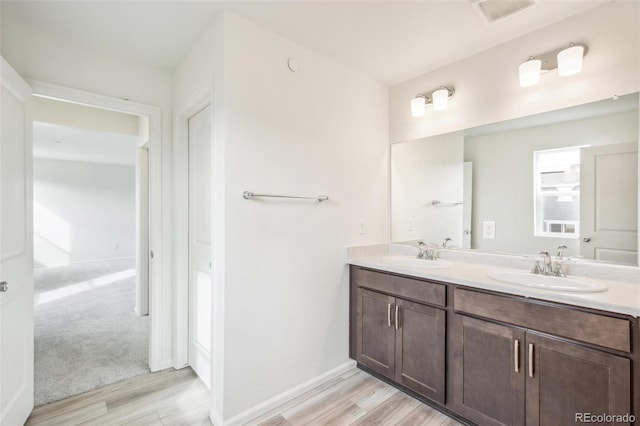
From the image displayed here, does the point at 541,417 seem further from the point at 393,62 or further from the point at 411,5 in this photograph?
the point at 393,62

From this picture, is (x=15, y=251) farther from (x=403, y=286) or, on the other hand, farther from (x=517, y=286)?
(x=517, y=286)

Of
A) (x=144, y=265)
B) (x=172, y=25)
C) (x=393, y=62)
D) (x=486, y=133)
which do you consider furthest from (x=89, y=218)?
(x=486, y=133)

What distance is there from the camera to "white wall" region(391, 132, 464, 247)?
7.72 feet

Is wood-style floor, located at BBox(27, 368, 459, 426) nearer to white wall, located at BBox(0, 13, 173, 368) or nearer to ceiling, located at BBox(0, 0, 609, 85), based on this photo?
white wall, located at BBox(0, 13, 173, 368)

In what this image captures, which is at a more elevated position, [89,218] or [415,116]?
[415,116]

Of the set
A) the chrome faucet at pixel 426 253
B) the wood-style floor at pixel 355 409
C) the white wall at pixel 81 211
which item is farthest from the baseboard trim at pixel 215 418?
the white wall at pixel 81 211

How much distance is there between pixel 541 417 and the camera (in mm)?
1418

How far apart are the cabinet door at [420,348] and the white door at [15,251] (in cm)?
220

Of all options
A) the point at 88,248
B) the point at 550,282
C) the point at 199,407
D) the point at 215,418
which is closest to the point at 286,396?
the point at 215,418

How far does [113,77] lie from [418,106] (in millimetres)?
2323

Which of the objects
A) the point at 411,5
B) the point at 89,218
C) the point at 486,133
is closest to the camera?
the point at 411,5

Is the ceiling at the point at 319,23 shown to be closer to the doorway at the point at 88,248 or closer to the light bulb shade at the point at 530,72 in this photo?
the light bulb shade at the point at 530,72

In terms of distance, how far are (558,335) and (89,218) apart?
29.1 feet

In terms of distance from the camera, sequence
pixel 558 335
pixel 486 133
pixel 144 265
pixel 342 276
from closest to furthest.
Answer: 1. pixel 558 335
2. pixel 486 133
3. pixel 342 276
4. pixel 144 265
